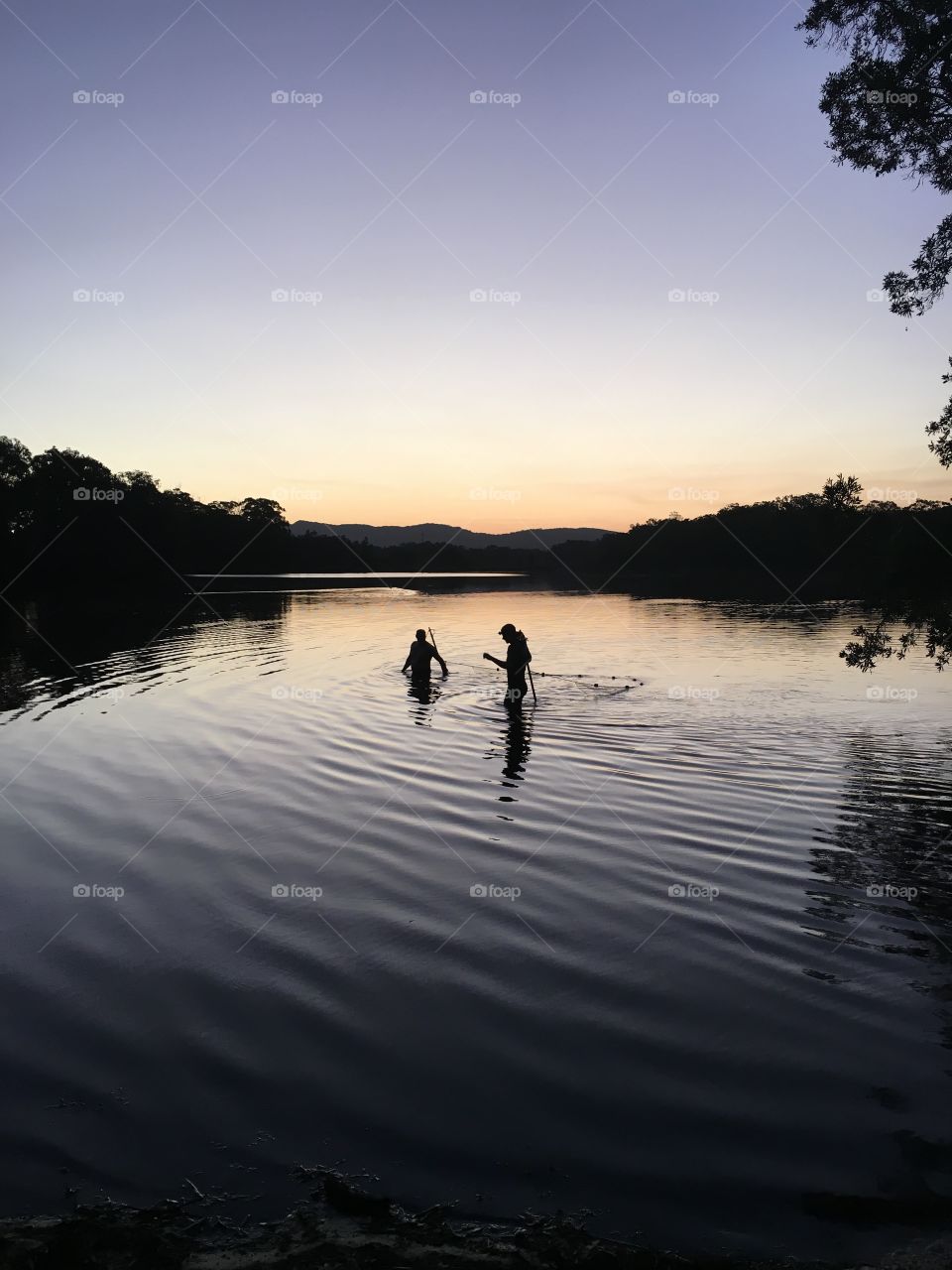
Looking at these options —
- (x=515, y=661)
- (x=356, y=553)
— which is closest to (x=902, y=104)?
(x=515, y=661)

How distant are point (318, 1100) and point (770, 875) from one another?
532 centimetres

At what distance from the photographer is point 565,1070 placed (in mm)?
4984

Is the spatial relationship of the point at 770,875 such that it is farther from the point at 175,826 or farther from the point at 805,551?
the point at 805,551

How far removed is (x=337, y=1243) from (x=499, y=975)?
2857 millimetres

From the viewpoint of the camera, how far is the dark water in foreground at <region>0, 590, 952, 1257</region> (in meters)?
4.15

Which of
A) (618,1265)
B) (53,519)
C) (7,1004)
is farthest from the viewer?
(53,519)

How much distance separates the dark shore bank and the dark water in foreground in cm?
15

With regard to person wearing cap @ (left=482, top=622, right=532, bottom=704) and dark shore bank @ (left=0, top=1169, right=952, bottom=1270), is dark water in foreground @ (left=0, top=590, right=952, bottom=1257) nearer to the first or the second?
dark shore bank @ (left=0, top=1169, right=952, bottom=1270)

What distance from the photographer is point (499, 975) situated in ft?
20.6

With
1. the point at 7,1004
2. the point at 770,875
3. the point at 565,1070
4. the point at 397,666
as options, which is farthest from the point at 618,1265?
the point at 397,666

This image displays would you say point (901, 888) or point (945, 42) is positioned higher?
point (945, 42)

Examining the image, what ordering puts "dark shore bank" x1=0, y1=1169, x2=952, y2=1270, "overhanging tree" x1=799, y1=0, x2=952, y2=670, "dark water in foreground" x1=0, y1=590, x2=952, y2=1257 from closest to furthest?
"dark shore bank" x1=0, y1=1169, x2=952, y2=1270
"dark water in foreground" x1=0, y1=590, x2=952, y2=1257
"overhanging tree" x1=799, y1=0, x2=952, y2=670

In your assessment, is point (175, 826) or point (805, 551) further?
point (805, 551)

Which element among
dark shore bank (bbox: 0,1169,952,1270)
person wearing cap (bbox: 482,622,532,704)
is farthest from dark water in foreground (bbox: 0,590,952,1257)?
person wearing cap (bbox: 482,622,532,704)
